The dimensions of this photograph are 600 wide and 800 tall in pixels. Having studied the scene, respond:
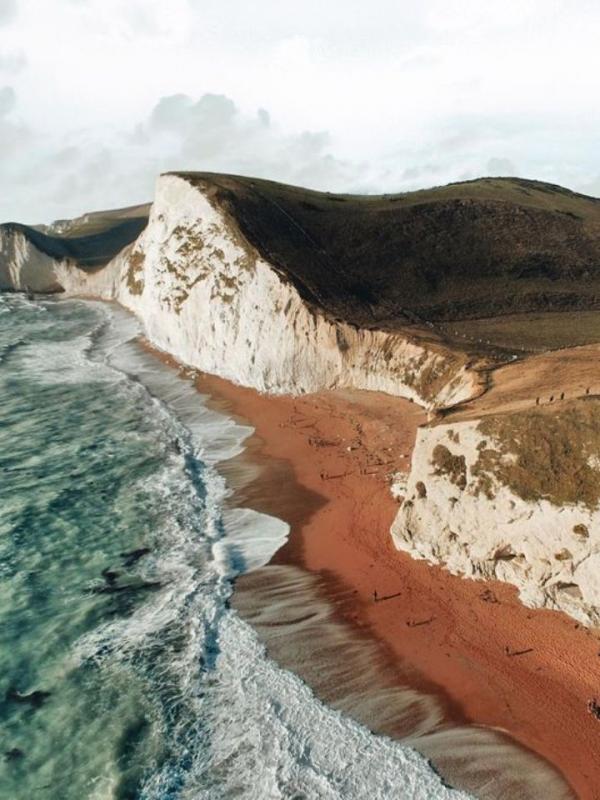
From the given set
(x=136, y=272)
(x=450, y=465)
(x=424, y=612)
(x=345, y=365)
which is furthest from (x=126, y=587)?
(x=136, y=272)

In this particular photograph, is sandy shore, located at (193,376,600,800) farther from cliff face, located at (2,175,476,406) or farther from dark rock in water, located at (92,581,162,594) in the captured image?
dark rock in water, located at (92,581,162,594)

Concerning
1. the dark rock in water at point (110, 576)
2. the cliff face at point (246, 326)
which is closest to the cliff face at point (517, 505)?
the cliff face at point (246, 326)

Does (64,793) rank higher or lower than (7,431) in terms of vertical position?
lower

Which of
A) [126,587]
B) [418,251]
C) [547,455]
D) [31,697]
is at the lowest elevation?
[31,697]

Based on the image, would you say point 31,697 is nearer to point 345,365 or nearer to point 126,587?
point 126,587

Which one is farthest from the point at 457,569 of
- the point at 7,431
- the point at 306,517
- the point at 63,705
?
the point at 7,431

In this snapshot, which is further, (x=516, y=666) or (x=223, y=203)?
(x=223, y=203)

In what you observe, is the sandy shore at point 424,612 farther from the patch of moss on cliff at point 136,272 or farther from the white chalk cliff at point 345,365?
the patch of moss on cliff at point 136,272

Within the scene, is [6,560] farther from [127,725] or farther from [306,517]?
[306,517]
